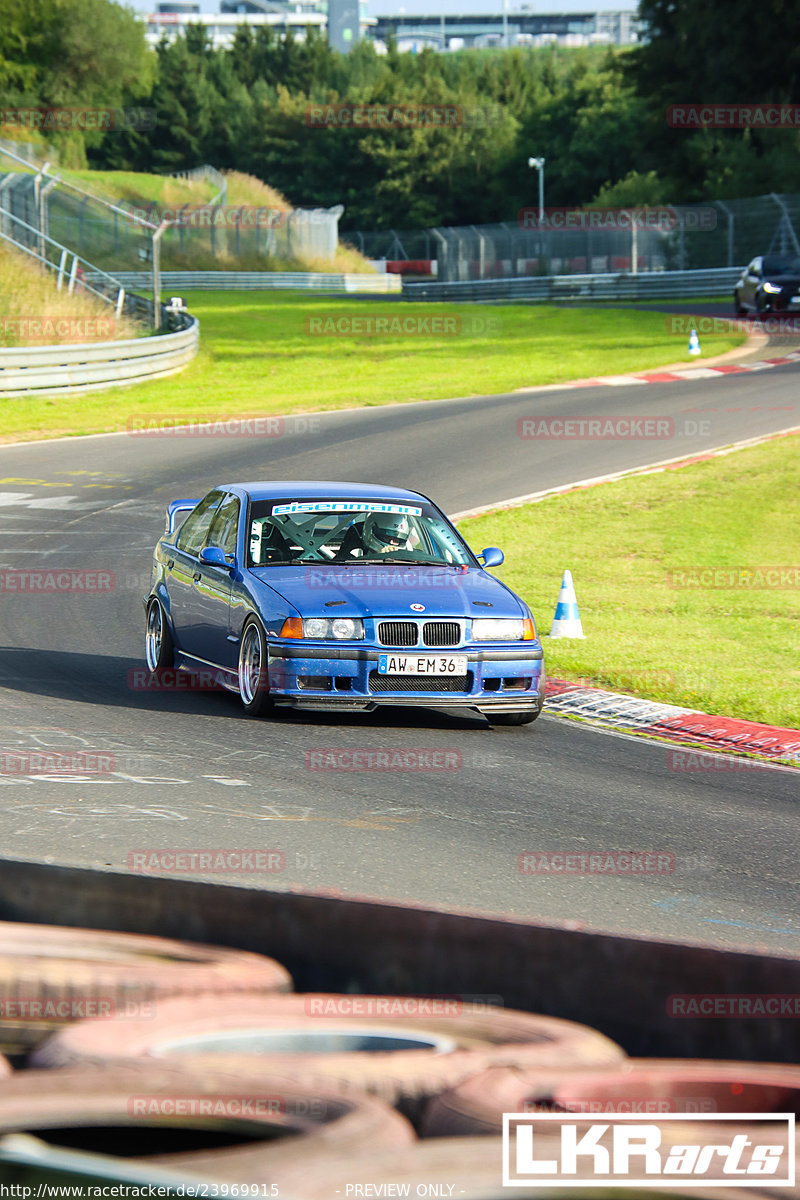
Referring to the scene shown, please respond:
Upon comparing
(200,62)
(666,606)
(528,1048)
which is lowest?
(666,606)

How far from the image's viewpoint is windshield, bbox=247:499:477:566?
35.9 feet

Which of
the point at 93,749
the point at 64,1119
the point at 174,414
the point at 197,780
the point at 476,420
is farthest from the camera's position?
the point at 174,414

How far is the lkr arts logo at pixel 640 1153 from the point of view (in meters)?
2.94

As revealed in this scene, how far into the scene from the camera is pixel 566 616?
1334 centimetres

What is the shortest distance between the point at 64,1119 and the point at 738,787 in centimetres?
620

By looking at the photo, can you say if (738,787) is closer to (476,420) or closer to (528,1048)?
(528,1048)

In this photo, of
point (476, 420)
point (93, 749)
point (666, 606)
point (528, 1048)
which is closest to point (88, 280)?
point (476, 420)

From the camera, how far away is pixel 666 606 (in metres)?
15.3

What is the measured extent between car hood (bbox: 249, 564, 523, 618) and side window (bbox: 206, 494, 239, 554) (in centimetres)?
54
